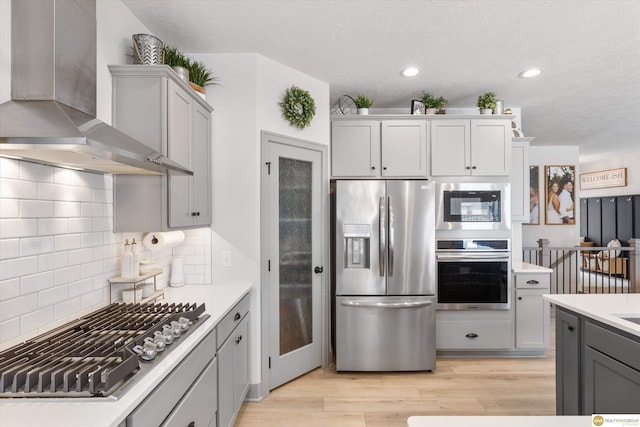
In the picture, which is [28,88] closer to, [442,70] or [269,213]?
[269,213]

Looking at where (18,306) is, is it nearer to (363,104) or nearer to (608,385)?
(608,385)

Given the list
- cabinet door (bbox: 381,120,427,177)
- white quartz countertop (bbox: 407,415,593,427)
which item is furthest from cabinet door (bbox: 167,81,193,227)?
cabinet door (bbox: 381,120,427,177)

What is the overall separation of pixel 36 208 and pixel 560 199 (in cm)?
752

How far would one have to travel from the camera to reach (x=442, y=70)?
3156 millimetres

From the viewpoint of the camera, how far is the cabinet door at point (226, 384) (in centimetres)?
197

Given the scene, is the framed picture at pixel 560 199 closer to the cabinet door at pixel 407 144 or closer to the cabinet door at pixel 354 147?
the cabinet door at pixel 407 144

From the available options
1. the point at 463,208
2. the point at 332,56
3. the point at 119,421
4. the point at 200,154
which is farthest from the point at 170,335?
the point at 463,208

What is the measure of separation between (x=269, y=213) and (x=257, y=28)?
54.6 inches

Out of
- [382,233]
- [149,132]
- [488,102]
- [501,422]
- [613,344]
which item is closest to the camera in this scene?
[501,422]

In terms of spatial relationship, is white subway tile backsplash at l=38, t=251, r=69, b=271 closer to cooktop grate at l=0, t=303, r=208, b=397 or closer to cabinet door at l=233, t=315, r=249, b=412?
cooktop grate at l=0, t=303, r=208, b=397

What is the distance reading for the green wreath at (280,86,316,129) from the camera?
2.99 m

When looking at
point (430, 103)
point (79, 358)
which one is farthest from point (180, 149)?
point (430, 103)

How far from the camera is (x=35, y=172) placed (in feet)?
4.99

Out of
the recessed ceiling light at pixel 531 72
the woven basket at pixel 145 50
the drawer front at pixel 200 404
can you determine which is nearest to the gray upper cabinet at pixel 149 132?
the woven basket at pixel 145 50
